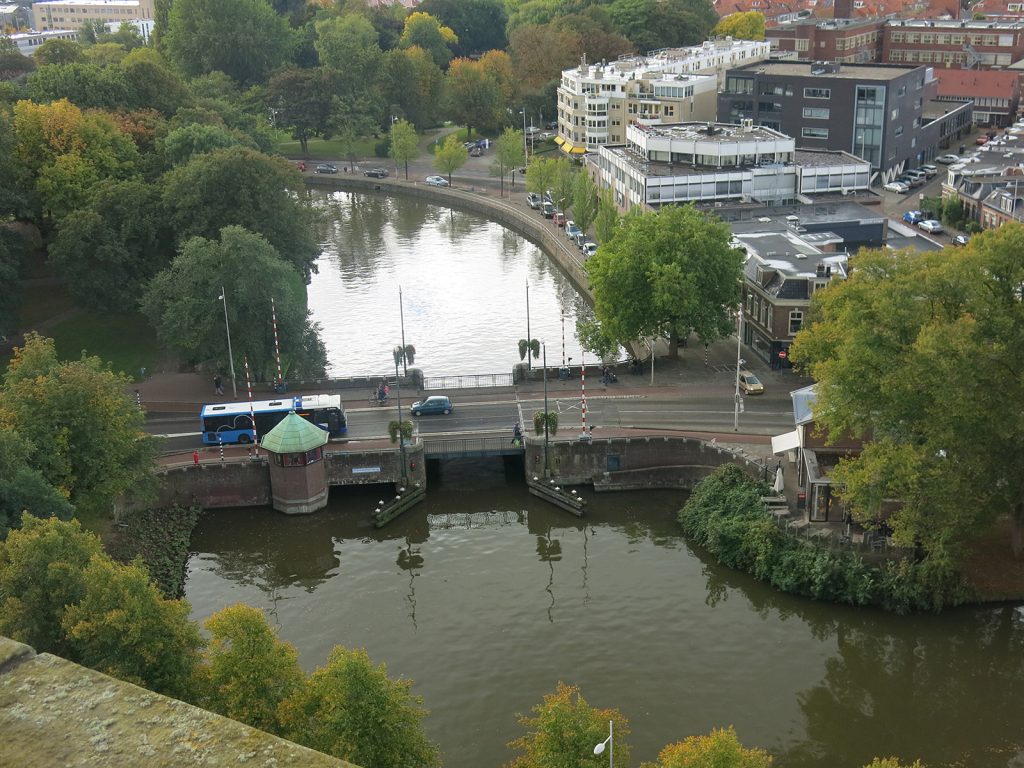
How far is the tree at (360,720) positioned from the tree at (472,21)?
155741 mm

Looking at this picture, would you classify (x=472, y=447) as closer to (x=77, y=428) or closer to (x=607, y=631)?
(x=607, y=631)

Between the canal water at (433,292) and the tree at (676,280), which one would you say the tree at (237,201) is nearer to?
the canal water at (433,292)

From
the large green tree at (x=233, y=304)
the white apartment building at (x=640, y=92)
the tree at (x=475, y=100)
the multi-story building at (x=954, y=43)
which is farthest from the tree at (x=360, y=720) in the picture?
the multi-story building at (x=954, y=43)

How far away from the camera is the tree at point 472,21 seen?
176250mm

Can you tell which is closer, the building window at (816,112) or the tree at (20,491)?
the tree at (20,491)

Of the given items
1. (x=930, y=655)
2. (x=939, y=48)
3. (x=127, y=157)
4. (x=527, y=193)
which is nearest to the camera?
(x=930, y=655)

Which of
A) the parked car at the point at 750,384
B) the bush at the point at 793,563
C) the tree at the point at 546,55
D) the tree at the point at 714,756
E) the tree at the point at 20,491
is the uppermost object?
the tree at the point at 546,55

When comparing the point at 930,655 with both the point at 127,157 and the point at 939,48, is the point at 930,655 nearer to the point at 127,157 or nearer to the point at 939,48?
the point at 127,157

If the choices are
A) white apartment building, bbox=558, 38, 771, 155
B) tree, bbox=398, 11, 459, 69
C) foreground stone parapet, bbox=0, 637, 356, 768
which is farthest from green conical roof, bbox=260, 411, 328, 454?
tree, bbox=398, 11, 459, 69

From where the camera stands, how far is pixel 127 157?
265 feet

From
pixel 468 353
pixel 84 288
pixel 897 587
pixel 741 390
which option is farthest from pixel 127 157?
pixel 897 587

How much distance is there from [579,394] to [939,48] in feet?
360

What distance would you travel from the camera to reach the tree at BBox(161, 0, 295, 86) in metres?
139

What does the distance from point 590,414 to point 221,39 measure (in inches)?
3999
